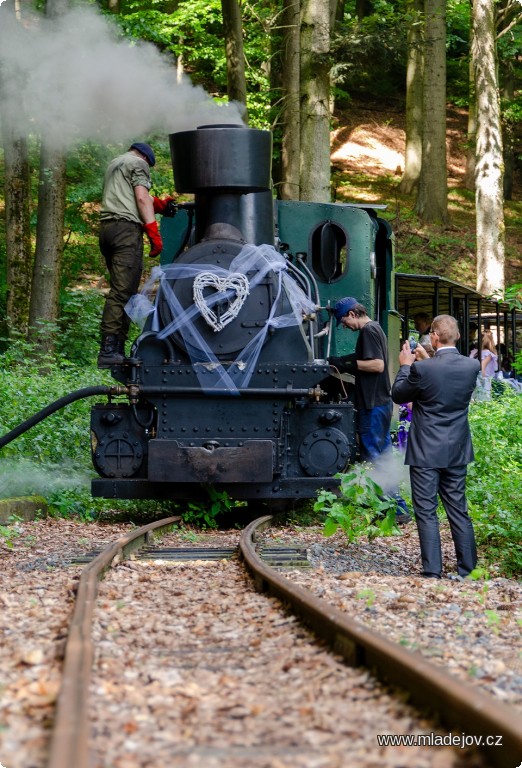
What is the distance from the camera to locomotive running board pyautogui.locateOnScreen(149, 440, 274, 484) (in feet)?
29.5

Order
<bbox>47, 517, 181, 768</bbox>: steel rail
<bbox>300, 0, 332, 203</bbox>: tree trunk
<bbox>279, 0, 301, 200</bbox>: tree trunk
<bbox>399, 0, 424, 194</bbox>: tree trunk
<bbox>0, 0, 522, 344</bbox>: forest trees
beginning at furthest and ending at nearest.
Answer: <bbox>399, 0, 424, 194</bbox>: tree trunk
<bbox>279, 0, 301, 200</bbox>: tree trunk
<bbox>0, 0, 522, 344</bbox>: forest trees
<bbox>300, 0, 332, 203</bbox>: tree trunk
<bbox>47, 517, 181, 768</bbox>: steel rail

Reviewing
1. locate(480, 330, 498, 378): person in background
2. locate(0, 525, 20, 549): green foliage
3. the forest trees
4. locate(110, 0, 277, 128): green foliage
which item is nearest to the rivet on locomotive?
locate(0, 525, 20, 549): green foliage

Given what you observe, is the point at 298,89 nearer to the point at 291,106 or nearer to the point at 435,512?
the point at 291,106

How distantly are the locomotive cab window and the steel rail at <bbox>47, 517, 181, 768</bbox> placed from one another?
5.35 meters

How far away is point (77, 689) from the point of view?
3.28 meters

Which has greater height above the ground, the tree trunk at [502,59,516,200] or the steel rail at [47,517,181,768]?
the tree trunk at [502,59,516,200]

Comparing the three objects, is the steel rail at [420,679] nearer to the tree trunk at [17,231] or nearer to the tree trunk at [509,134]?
the tree trunk at [17,231]

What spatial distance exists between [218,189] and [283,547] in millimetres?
3363

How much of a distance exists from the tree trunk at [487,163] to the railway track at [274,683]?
19.5 meters

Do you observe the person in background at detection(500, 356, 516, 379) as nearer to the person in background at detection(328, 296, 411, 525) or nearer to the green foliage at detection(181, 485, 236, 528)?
the person in background at detection(328, 296, 411, 525)

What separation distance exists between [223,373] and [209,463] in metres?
0.79

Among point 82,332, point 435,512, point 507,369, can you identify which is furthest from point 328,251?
point 507,369

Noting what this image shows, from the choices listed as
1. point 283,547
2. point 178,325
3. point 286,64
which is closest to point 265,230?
point 178,325

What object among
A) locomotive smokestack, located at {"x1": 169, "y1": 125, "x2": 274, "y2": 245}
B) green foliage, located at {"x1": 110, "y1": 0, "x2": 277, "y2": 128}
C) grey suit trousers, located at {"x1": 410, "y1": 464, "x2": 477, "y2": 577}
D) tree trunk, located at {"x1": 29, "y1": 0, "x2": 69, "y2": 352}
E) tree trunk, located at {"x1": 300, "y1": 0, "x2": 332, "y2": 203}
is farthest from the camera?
green foliage, located at {"x1": 110, "y1": 0, "x2": 277, "y2": 128}
